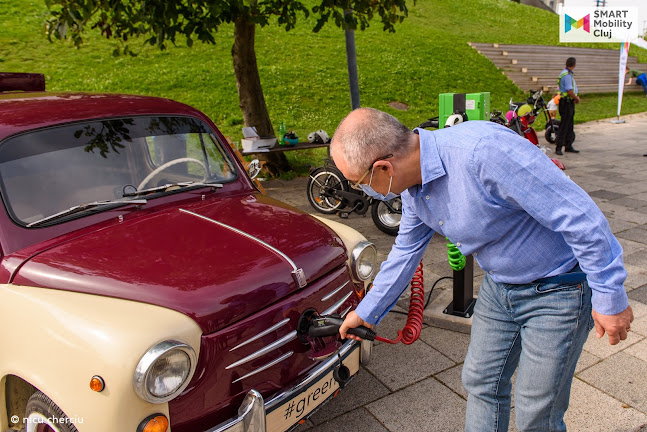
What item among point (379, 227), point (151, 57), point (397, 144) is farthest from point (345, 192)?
point (151, 57)

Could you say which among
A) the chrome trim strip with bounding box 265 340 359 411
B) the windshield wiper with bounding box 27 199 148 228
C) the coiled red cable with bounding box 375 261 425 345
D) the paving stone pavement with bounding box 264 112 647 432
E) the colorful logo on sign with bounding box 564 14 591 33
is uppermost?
the colorful logo on sign with bounding box 564 14 591 33

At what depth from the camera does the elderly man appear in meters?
1.64

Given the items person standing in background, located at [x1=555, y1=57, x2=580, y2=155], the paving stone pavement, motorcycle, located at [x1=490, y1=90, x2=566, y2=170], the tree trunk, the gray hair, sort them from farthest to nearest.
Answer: person standing in background, located at [x1=555, y1=57, x2=580, y2=155] → the tree trunk → motorcycle, located at [x1=490, y1=90, x2=566, y2=170] → the paving stone pavement → the gray hair

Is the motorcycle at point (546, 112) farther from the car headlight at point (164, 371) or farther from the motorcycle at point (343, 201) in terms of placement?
the car headlight at point (164, 371)

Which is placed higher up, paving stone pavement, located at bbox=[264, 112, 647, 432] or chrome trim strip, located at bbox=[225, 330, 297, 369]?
chrome trim strip, located at bbox=[225, 330, 297, 369]

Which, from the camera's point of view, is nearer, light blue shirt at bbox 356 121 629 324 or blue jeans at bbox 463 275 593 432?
light blue shirt at bbox 356 121 629 324

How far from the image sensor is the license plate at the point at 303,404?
7.60 feet

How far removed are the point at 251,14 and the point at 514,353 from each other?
5.83m

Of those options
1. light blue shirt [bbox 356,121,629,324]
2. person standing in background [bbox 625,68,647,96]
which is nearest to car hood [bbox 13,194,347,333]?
light blue shirt [bbox 356,121,629,324]

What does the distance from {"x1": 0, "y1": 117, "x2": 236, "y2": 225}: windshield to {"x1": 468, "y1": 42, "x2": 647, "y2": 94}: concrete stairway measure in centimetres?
1823

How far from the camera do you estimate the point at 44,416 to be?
209 centimetres

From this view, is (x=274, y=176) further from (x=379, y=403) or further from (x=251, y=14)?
(x=379, y=403)

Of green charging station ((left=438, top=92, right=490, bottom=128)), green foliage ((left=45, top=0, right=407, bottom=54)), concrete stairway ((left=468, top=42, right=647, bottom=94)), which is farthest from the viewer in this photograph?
concrete stairway ((left=468, top=42, right=647, bottom=94))

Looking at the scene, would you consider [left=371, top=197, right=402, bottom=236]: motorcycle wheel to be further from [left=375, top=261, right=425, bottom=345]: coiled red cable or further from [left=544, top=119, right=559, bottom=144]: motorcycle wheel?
[left=544, top=119, right=559, bottom=144]: motorcycle wheel
